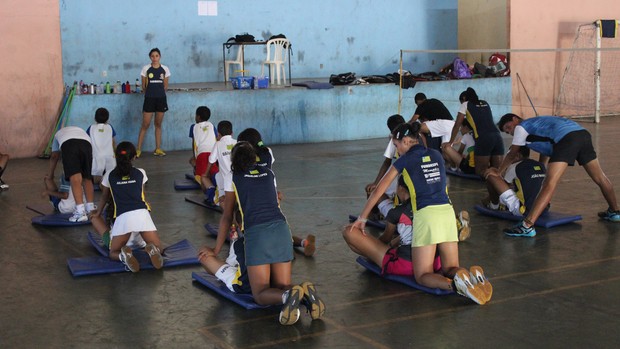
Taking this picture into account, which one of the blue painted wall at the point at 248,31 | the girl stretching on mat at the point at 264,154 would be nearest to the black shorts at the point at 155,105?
the blue painted wall at the point at 248,31

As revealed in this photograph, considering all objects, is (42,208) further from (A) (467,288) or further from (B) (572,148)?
(B) (572,148)

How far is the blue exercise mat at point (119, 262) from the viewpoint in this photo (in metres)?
8.34

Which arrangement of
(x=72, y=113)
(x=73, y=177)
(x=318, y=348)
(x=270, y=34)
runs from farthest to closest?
(x=270, y=34) → (x=72, y=113) → (x=73, y=177) → (x=318, y=348)

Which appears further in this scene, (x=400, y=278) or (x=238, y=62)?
(x=238, y=62)

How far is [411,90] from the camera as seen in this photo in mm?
20531

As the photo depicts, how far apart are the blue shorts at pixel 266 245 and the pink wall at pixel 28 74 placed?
11.4 meters

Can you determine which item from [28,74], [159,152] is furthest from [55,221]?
[28,74]

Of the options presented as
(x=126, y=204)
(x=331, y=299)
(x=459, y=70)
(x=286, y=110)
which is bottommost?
(x=331, y=299)

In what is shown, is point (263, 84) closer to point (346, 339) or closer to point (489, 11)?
point (489, 11)

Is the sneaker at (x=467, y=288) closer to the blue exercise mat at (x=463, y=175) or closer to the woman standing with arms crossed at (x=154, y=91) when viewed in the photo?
the blue exercise mat at (x=463, y=175)

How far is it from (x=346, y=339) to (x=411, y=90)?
14694mm

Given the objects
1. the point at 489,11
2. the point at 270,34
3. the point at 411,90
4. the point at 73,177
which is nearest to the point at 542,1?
the point at 489,11

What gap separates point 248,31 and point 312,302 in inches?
647

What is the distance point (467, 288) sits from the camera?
7004 mm
